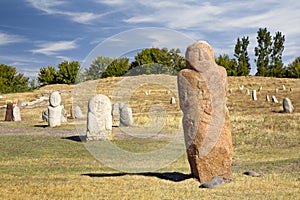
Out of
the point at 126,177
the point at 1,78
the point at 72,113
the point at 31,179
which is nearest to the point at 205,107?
the point at 126,177

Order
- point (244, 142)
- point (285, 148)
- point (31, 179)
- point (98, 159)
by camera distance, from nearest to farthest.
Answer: point (31, 179) → point (98, 159) → point (285, 148) → point (244, 142)

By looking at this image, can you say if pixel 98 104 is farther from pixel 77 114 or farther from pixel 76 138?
pixel 77 114

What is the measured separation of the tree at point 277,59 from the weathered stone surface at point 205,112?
71590 mm

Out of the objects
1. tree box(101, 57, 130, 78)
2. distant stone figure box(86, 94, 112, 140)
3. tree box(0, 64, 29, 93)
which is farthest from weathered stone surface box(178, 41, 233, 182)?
tree box(0, 64, 29, 93)

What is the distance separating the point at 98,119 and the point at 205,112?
36.1ft

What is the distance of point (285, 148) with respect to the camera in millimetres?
18344

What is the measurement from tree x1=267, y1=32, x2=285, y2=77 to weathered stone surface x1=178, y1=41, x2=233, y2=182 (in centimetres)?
7159

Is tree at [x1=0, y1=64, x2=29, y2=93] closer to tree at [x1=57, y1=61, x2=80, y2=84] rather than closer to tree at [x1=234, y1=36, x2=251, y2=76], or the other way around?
tree at [x1=57, y1=61, x2=80, y2=84]

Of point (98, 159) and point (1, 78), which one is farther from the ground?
point (1, 78)

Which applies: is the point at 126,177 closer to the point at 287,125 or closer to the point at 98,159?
the point at 98,159

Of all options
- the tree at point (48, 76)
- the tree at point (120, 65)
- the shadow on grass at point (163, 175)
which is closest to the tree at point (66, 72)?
the tree at point (48, 76)

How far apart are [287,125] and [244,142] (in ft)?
15.9

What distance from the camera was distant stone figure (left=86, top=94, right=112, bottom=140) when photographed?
68.0ft

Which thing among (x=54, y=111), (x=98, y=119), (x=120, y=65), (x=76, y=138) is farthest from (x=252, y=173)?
(x=54, y=111)
